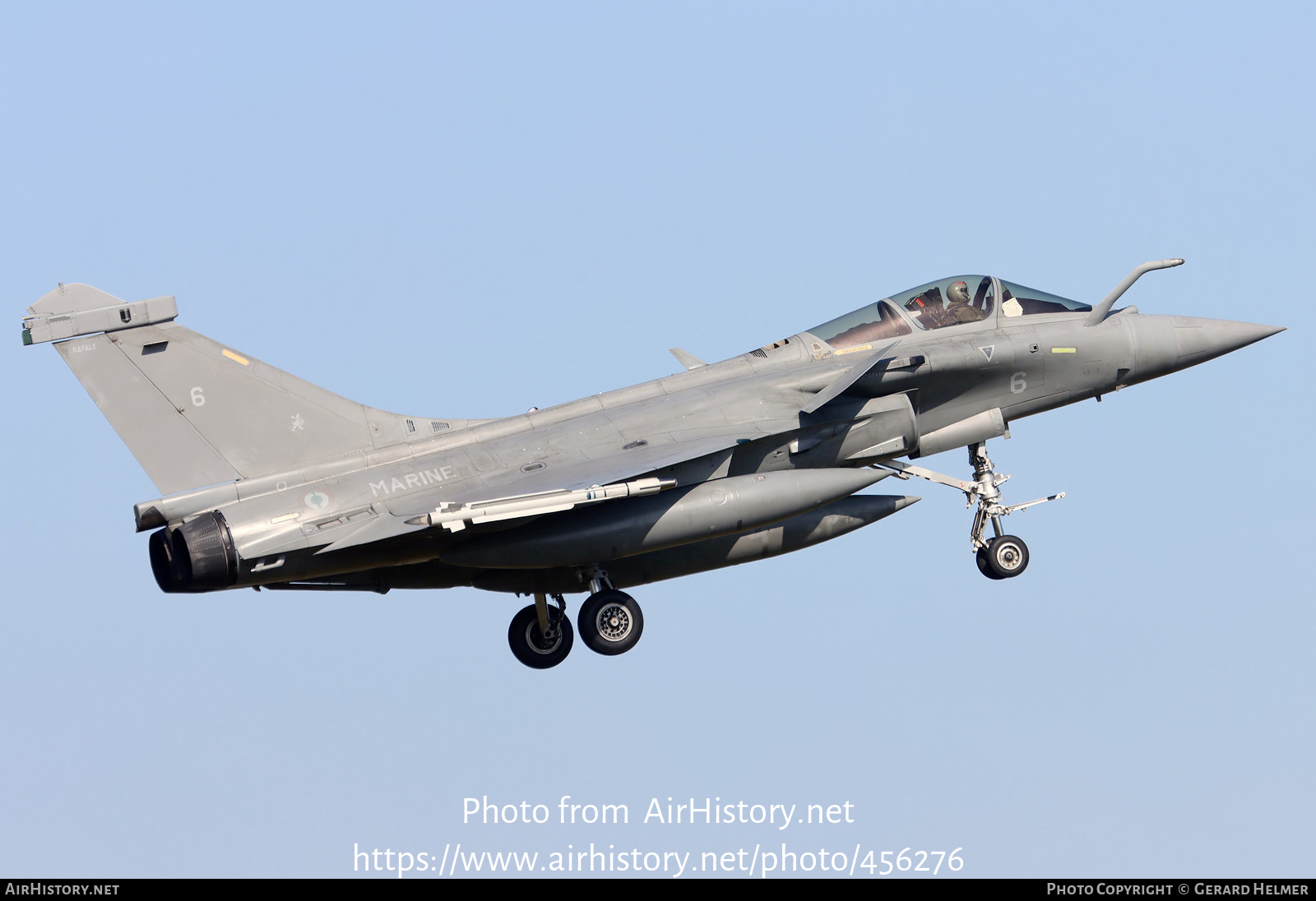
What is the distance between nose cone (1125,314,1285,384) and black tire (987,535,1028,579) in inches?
98.4

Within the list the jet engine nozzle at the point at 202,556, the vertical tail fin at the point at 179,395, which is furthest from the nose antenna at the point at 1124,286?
the jet engine nozzle at the point at 202,556

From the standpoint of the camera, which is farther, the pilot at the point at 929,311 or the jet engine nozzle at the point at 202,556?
the pilot at the point at 929,311

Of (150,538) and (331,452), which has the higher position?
(331,452)

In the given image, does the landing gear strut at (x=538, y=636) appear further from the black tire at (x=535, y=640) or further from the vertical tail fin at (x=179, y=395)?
the vertical tail fin at (x=179, y=395)

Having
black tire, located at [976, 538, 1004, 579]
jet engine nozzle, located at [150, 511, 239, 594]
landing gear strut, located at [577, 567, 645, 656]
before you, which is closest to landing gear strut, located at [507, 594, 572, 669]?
landing gear strut, located at [577, 567, 645, 656]

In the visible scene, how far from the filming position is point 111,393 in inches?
746

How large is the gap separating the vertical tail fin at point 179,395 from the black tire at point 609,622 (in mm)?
2983

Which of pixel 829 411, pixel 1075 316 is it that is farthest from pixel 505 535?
pixel 1075 316

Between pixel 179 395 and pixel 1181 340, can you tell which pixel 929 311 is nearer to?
pixel 1181 340

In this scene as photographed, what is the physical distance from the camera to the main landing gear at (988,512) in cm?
2175

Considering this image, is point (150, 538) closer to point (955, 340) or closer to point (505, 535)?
point (505, 535)

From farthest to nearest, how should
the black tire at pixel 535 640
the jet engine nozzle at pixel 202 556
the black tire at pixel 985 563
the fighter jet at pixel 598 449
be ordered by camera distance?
the black tire at pixel 985 563 → the black tire at pixel 535 640 → the fighter jet at pixel 598 449 → the jet engine nozzle at pixel 202 556

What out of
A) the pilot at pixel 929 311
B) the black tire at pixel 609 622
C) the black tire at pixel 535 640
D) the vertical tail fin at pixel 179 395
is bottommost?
the black tire at pixel 609 622

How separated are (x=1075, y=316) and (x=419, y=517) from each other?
852 centimetres
